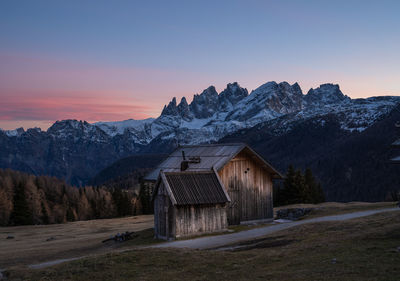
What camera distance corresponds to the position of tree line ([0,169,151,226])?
97812mm

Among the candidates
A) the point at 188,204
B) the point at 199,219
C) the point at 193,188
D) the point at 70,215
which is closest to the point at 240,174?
the point at 193,188

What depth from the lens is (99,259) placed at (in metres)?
25.8

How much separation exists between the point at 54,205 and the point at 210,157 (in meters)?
87.9

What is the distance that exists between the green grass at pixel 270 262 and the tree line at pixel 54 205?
79.0 m

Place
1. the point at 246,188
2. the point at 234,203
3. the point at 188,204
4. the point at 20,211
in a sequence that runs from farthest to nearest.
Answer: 1. the point at 20,211
2. the point at 246,188
3. the point at 234,203
4. the point at 188,204

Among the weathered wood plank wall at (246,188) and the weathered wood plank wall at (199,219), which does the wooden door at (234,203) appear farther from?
the weathered wood plank wall at (199,219)

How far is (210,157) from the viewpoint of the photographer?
157ft

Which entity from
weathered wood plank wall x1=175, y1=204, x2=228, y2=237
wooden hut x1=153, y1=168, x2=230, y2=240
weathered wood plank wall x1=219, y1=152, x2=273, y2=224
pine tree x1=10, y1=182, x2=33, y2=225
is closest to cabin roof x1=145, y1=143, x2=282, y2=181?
weathered wood plank wall x1=219, y1=152, x2=273, y2=224

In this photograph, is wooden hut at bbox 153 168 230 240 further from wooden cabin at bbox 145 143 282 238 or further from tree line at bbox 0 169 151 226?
tree line at bbox 0 169 151 226

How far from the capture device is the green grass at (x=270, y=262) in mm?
18734

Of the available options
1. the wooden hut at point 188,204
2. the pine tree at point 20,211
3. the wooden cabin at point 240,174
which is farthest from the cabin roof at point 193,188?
the pine tree at point 20,211

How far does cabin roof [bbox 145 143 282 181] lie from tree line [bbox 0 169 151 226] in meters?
56.1

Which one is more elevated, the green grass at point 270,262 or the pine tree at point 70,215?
the green grass at point 270,262

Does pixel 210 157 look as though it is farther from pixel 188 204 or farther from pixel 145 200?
pixel 145 200
